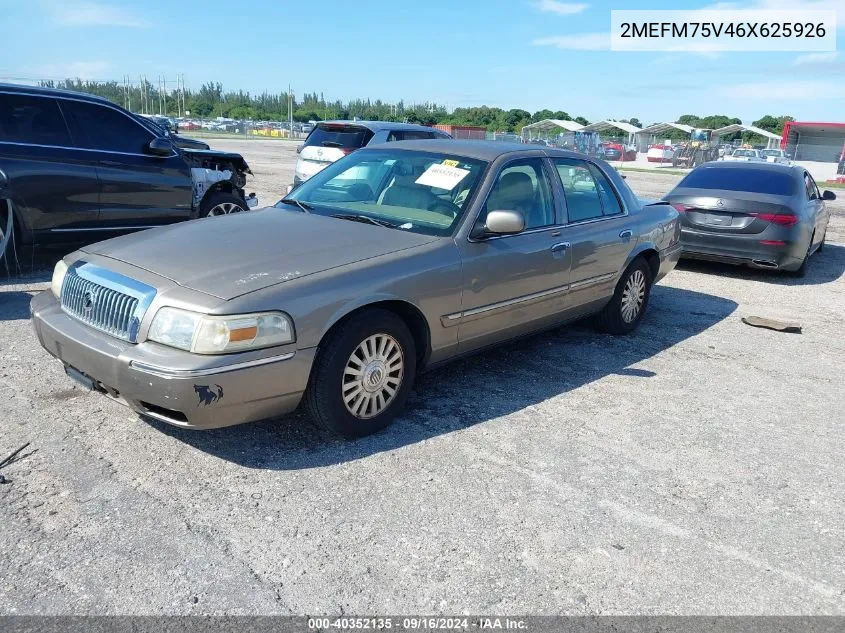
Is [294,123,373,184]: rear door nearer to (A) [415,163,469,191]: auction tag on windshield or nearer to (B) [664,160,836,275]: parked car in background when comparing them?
(B) [664,160,836,275]: parked car in background

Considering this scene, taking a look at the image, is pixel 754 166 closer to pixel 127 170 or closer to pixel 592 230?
pixel 592 230

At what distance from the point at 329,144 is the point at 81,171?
19.7ft

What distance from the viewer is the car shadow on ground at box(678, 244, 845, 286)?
9.38m

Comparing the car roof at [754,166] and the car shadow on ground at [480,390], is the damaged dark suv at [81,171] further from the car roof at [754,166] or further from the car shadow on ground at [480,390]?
the car roof at [754,166]

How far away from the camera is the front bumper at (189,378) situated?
3160mm

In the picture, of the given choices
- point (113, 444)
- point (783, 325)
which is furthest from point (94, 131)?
point (783, 325)

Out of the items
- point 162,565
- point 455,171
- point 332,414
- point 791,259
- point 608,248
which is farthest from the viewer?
point 791,259

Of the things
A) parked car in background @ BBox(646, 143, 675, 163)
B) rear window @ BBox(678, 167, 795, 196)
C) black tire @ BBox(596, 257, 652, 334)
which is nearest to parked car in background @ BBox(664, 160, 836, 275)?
rear window @ BBox(678, 167, 795, 196)

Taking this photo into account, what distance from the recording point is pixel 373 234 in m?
4.16

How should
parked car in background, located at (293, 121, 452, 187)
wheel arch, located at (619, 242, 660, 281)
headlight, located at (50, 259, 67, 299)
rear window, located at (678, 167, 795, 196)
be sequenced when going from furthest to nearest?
parked car in background, located at (293, 121, 452, 187), rear window, located at (678, 167, 795, 196), wheel arch, located at (619, 242, 660, 281), headlight, located at (50, 259, 67, 299)

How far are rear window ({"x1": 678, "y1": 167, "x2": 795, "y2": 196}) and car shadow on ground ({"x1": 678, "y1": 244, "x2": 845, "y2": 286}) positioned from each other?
1105mm

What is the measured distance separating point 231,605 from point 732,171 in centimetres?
925

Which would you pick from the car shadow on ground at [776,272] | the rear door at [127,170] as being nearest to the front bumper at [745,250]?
the car shadow on ground at [776,272]

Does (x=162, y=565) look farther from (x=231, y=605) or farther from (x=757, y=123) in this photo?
(x=757, y=123)
